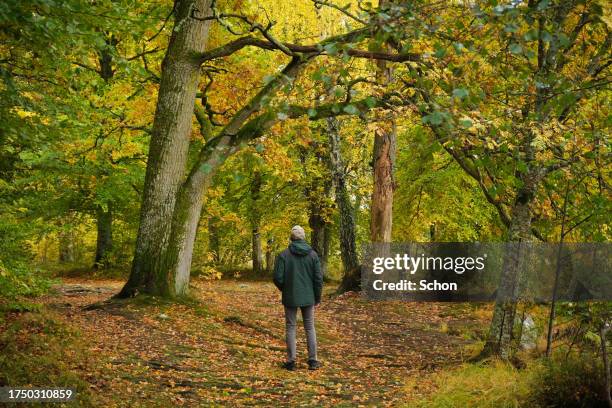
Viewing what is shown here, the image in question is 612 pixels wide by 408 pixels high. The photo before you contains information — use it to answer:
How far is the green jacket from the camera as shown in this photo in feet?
27.0

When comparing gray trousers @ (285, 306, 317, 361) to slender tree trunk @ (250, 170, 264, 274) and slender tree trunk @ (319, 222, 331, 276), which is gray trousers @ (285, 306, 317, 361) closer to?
slender tree trunk @ (250, 170, 264, 274)

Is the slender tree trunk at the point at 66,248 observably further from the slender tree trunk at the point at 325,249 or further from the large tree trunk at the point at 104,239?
the slender tree trunk at the point at 325,249

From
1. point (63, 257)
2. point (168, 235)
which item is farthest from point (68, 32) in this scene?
point (63, 257)

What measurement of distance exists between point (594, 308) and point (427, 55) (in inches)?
152

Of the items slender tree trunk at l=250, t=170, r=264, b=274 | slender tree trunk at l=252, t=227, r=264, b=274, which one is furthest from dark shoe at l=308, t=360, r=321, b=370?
slender tree trunk at l=252, t=227, r=264, b=274

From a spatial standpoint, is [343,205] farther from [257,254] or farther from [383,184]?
[257,254]

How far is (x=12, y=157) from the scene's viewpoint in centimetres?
952

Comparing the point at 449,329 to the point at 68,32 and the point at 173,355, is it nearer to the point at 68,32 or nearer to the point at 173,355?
the point at 173,355

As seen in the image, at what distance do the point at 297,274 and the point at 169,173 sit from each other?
4.66 metres

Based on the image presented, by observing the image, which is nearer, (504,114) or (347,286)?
(504,114)

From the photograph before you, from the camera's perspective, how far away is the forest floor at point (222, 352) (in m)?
6.82

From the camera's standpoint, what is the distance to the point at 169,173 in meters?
11.9

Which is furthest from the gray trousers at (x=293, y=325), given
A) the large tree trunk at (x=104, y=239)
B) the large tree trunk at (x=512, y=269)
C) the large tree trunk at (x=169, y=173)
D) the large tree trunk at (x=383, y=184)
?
the large tree trunk at (x=104, y=239)

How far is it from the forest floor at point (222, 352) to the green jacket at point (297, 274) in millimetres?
1010
